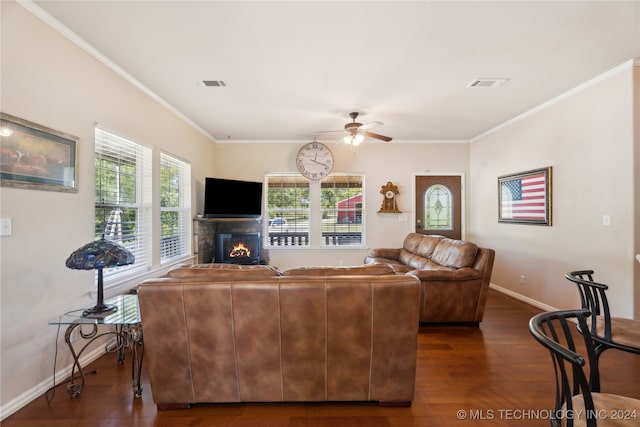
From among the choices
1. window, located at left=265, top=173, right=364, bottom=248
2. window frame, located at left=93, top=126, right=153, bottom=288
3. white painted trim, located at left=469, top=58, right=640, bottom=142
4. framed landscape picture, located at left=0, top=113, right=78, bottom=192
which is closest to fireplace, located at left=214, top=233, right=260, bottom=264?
window, located at left=265, top=173, right=364, bottom=248

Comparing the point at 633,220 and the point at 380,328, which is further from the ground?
the point at 633,220

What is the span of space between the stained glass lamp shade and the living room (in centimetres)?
35

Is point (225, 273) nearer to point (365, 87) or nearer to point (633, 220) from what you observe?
point (365, 87)

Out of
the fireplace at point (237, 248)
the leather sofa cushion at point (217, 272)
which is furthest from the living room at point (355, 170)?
the leather sofa cushion at point (217, 272)

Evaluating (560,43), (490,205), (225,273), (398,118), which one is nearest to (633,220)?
(560,43)

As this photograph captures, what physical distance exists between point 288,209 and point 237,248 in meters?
1.25

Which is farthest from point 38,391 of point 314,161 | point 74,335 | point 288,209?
point 314,161

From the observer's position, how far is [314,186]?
5.48 metres

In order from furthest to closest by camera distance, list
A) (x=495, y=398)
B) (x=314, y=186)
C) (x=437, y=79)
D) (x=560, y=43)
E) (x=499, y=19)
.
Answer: (x=314, y=186) < (x=437, y=79) < (x=560, y=43) < (x=499, y=19) < (x=495, y=398)

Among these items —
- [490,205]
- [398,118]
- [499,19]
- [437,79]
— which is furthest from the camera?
[490,205]

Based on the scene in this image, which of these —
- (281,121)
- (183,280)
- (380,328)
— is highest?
(281,121)

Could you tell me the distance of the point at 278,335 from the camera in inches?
67.6

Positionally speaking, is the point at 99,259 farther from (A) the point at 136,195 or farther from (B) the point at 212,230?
(B) the point at 212,230

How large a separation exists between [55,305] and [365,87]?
3.55 meters
